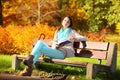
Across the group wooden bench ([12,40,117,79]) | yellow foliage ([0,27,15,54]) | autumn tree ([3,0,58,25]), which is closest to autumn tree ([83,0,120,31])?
autumn tree ([3,0,58,25])

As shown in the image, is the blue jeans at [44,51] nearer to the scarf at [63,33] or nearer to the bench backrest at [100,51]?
the scarf at [63,33]

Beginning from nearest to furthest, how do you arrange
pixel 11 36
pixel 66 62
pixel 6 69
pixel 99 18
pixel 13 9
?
1. pixel 66 62
2. pixel 6 69
3. pixel 11 36
4. pixel 99 18
5. pixel 13 9

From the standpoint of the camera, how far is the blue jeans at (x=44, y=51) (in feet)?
29.4

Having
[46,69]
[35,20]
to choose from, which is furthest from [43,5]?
[46,69]

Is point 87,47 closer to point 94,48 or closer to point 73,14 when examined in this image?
point 94,48

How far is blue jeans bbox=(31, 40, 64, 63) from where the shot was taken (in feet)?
29.4

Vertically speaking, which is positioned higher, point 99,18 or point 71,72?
point 99,18

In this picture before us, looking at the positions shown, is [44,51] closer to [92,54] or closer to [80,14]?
[92,54]

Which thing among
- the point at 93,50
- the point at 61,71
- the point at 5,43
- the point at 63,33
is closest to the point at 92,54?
the point at 93,50

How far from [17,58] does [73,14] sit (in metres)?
42.2

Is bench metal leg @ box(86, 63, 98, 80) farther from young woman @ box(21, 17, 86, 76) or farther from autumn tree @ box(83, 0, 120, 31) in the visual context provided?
autumn tree @ box(83, 0, 120, 31)

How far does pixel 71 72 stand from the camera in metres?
10.1

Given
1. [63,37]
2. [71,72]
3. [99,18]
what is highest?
[99,18]

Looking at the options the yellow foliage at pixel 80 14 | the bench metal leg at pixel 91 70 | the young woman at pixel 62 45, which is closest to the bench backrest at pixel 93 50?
the young woman at pixel 62 45
